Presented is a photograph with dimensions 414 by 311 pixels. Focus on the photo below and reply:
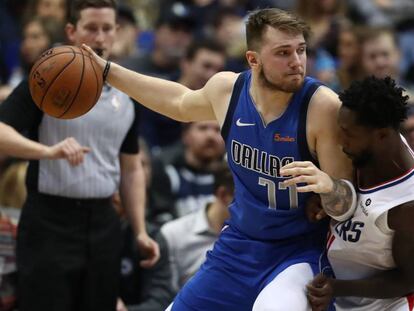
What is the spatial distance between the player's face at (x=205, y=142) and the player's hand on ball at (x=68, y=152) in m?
3.03

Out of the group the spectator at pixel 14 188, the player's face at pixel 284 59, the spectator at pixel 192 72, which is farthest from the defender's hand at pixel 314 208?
the spectator at pixel 192 72

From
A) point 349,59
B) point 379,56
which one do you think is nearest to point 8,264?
point 379,56

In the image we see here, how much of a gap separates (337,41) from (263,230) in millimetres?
5991

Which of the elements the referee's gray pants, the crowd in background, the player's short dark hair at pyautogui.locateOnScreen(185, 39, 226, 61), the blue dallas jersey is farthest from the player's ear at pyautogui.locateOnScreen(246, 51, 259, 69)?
the player's short dark hair at pyautogui.locateOnScreen(185, 39, 226, 61)

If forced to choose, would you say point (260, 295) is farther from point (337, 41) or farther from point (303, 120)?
point (337, 41)

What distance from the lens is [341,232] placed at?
475 centimetres

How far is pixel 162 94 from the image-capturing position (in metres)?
5.27

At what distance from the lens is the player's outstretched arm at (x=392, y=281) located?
4.55 metres

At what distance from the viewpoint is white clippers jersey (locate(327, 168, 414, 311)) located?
15.1 ft

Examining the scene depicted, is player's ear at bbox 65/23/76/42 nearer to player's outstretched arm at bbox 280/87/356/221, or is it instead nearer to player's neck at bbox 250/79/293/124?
player's neck at bbox 250/79/293/124

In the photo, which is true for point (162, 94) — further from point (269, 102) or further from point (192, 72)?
point (192, 72)

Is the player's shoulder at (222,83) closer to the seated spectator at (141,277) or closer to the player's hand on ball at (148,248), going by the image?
the player's hand on ball at (148,248)

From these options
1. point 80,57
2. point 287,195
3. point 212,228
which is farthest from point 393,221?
point 212,228

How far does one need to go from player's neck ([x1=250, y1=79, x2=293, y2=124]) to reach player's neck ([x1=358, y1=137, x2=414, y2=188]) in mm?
519
